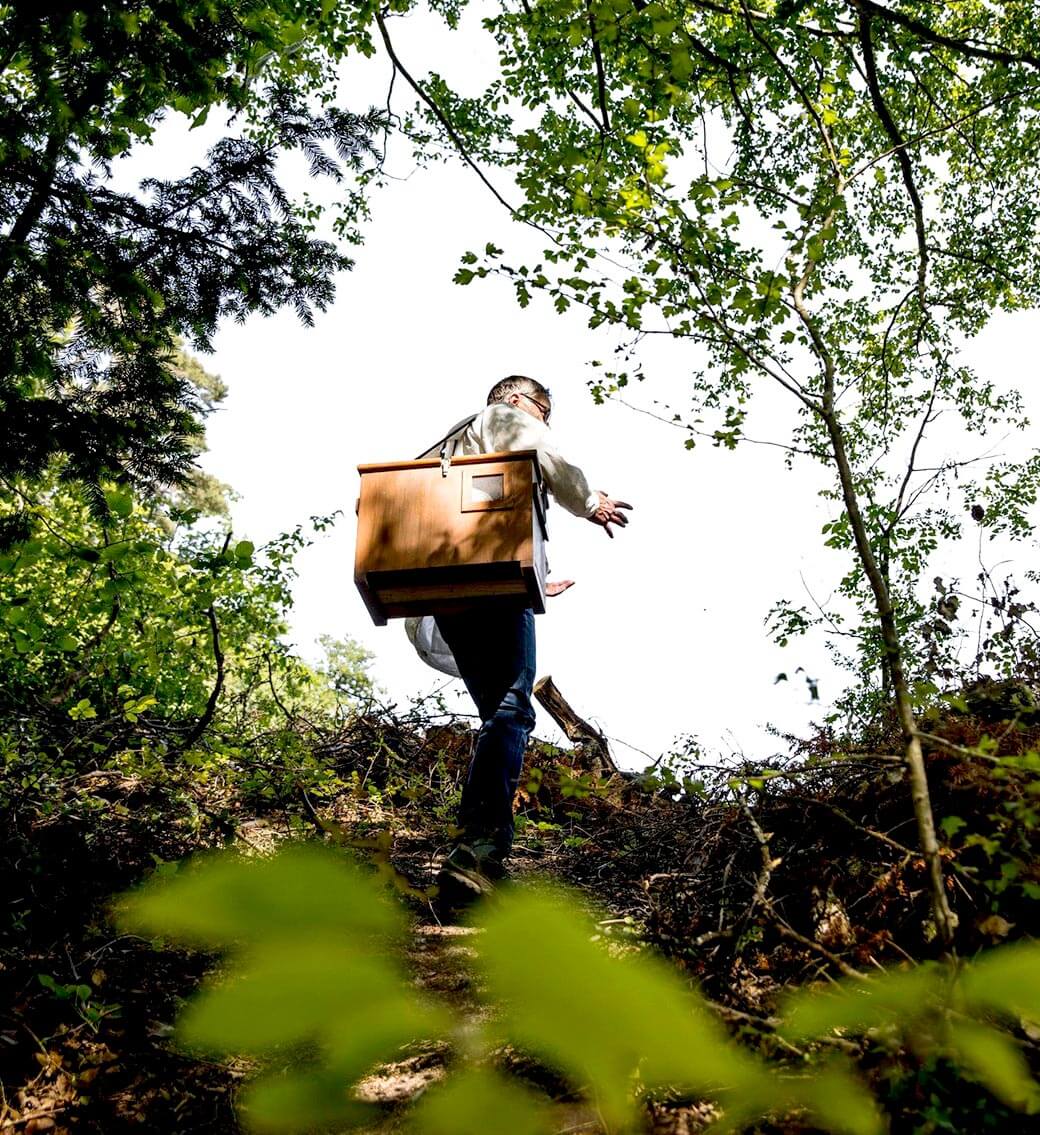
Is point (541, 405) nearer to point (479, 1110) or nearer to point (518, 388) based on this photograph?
point (518, 388)

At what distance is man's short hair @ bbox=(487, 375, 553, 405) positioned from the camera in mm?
3307

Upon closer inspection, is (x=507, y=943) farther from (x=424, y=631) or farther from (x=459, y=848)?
(x=424, y=631)

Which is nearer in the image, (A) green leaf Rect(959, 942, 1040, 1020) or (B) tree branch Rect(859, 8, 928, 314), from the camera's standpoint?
(A) green leaf Rect(959, 942, 1040, 1020)

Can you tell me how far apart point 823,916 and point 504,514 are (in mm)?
1459

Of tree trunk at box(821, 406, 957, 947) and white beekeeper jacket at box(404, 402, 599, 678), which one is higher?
white beekeeper jacket at box(404, 402, 599, 678)

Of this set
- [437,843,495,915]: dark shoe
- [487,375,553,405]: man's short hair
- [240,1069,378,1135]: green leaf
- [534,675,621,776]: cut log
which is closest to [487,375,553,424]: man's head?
[487,375,553,405]: man's short hair

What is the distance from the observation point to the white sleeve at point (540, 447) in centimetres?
290

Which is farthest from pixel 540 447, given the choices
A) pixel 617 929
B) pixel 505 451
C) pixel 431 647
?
pixel 617 929

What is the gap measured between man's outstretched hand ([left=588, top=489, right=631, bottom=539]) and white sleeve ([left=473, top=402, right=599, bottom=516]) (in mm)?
29

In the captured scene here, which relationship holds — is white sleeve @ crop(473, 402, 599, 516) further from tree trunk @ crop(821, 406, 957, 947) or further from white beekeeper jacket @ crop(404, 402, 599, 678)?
tree trunk @ crop(821, 406, 957, 947)

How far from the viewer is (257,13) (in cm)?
325

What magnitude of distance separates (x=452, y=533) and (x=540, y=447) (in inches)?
20.7

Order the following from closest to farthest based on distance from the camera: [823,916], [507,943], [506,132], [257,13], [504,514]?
[507,943] → [823,916] → [504,514] → [257,13] → [506,132]

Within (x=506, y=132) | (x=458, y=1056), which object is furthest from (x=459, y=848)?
(x=506, y=132)
